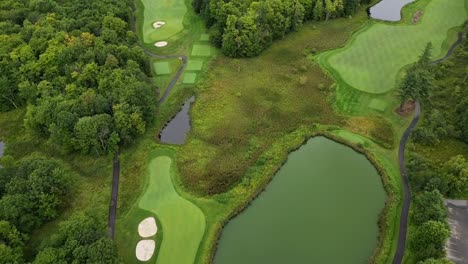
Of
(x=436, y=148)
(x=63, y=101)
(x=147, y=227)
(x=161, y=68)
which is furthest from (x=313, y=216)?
(x=161, y=68)

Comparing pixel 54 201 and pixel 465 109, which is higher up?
pixel 465 109

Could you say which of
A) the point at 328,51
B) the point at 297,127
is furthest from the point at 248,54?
the point at 297,127

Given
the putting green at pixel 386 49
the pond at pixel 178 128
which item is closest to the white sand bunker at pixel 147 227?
the pond at pixel 178 128

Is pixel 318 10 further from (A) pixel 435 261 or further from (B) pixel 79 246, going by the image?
(B) pixel 79 246

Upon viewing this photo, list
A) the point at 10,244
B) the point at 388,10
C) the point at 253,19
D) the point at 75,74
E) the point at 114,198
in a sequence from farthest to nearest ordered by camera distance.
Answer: the point at 388,10 < the point at 253,19 < the point at 75,74 < the point at 114,198 < the point at 10,244

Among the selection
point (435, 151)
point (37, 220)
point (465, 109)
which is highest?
point (465, 109)

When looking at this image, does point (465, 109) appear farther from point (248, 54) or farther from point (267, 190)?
point (248, 54)
